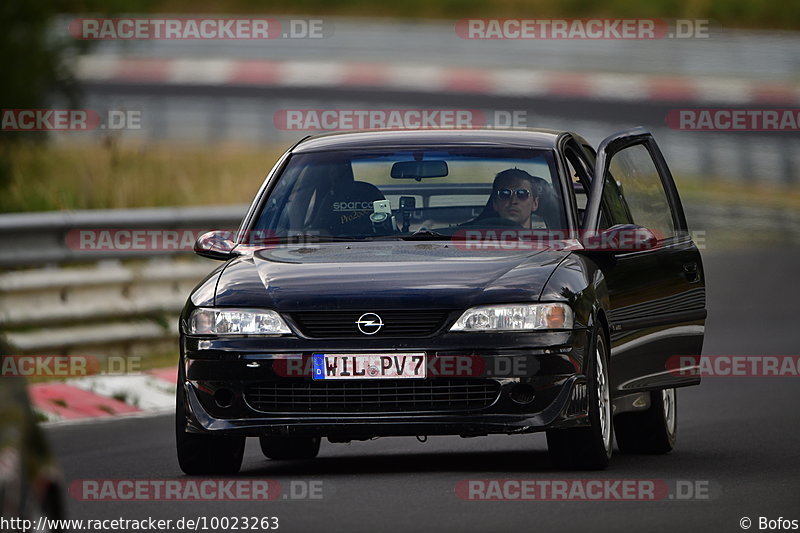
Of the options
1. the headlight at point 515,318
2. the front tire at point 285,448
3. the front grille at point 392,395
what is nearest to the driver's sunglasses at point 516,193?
the headlight at point 515,318

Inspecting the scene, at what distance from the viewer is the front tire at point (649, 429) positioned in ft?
36.8

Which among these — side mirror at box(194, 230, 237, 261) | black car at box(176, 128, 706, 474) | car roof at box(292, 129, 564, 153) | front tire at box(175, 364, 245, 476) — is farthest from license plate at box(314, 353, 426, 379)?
car roof at box(292, 129, 564, 153)

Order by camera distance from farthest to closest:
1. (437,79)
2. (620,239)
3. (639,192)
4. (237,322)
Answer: (437,79)
(639,192)
(620,239)
(237,322)

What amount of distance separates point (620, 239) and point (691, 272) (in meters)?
1.41

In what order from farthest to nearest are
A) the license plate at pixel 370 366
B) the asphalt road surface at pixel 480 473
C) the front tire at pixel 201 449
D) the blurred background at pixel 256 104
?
the blurred background at pixel 256 104
the front tire at pixel 201 449
the license plate at pixel 370 366
the asphalt road surface at pixel 480 473

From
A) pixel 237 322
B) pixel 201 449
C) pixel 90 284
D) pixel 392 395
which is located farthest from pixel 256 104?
pixel 392 395

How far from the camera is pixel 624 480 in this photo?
31.1 ft

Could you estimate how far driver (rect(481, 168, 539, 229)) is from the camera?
33.8 feet

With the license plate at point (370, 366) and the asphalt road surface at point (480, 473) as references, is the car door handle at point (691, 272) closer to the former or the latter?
the asphalt road surface at point (480, 473)

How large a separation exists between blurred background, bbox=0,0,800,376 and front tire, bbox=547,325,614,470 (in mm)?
5887

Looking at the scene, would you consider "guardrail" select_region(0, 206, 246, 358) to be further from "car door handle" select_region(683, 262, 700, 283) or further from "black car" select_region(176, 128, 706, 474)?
"car door handle" select_region(683, 262, 700, 283)

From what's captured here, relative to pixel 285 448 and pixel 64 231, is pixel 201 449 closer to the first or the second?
pixel 285 448

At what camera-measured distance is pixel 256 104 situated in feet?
129

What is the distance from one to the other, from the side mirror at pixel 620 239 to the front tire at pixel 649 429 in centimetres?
146
